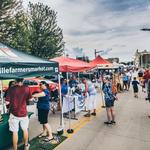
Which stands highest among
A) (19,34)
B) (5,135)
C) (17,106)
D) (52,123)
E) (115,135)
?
(19,34)

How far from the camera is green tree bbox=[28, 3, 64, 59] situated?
157 ft

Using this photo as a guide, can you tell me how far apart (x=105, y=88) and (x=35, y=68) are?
374 centimetres

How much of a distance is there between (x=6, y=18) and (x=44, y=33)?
1358 cm

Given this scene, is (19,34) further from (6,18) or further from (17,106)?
(17,106)

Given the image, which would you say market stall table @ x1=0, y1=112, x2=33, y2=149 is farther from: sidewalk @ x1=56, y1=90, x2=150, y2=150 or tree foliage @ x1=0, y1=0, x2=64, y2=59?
tree foliage @ x1=0, y1=0, x2=64, y2=59

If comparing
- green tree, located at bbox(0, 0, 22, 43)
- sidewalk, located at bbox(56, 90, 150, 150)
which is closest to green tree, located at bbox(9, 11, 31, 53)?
green tree, located at bbox(0, 0, 22, 43)

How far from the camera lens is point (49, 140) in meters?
9.22

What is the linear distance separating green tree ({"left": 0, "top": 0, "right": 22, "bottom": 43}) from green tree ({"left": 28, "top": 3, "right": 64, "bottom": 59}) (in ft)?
36.1

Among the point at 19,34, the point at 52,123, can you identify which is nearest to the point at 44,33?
the point at 19,34

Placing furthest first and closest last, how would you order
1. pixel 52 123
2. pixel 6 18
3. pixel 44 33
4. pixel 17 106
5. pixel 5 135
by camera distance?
pixel 44 33
pixel 6 18
pixel 52 123
pixel 5 135
pixel 17 106

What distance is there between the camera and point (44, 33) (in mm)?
48844

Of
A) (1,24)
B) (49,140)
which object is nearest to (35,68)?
(49,140)

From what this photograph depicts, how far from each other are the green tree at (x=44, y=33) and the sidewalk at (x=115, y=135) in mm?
35861

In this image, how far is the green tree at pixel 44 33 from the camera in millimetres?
48000
